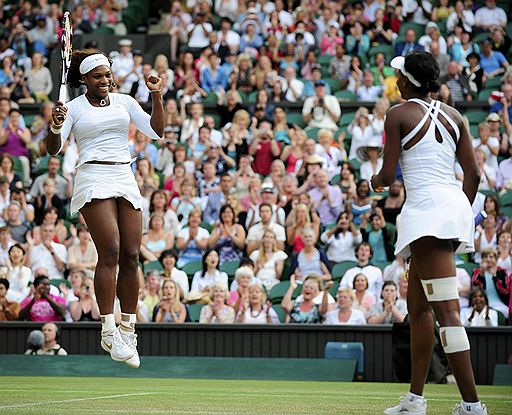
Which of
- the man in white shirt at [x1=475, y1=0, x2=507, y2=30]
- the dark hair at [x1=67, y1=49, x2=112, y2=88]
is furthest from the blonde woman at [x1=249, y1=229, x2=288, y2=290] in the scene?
the man in white shirt at [x1=475, y1=0, x2=507, y2=30]

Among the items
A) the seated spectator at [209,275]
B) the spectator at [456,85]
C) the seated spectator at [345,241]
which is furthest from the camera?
the spectator at [456,85]

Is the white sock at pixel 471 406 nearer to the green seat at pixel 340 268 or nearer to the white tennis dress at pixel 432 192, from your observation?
the white tennis dress at pixel 432 192

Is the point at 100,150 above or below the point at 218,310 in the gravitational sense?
above

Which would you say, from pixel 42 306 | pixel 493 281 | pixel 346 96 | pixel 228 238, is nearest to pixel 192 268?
pixel 228 238

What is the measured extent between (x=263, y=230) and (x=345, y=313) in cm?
224

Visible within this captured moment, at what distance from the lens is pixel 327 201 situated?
1586 cm

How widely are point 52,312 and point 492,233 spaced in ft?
18.5

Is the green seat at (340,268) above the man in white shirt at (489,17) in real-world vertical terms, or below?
below

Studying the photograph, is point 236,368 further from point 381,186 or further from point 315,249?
point 381,186

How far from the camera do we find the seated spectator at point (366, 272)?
13836 mm

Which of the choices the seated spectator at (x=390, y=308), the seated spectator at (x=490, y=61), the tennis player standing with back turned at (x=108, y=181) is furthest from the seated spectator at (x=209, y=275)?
the seated spectator at (x=490, y=61)

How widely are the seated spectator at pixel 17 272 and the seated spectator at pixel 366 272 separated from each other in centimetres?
415

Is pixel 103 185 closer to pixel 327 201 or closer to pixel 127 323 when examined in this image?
pixel 127 323

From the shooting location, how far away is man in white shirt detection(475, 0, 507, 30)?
804 inches
